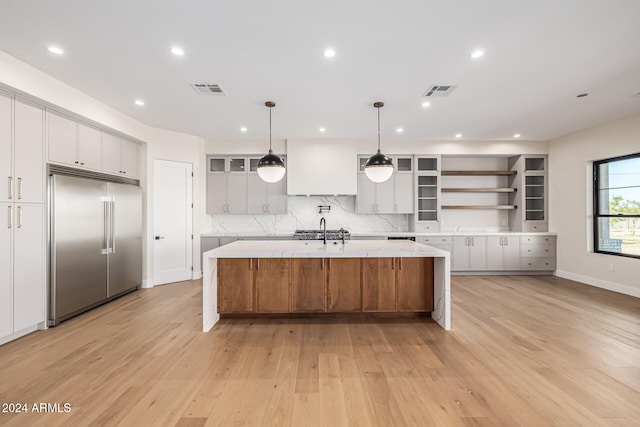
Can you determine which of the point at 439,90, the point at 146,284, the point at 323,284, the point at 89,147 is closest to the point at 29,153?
the point at 89,147

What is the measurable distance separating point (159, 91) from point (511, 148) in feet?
21.2

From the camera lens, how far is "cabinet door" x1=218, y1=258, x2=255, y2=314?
3.47 metres

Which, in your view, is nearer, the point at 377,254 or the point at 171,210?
the point at 377,254

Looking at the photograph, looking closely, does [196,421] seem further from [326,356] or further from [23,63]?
[23,63]

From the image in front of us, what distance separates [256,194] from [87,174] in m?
2.84

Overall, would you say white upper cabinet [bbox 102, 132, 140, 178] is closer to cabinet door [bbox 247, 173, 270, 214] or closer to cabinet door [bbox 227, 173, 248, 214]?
cabinet door [bbox 227, 173, 248, 214]

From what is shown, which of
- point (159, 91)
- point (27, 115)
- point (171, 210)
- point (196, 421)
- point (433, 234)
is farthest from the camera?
point (433, 234)

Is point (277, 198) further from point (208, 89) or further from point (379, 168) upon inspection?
point (379, 168)

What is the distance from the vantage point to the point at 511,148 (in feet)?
20.5

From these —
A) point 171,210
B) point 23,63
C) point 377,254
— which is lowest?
point 377,254

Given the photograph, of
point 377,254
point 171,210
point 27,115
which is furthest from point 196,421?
point 171,210

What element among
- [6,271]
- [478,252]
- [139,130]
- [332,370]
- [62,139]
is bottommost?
[332,370]

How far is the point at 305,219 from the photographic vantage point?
21.5 feet

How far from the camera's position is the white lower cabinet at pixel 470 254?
6035mm
